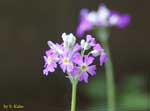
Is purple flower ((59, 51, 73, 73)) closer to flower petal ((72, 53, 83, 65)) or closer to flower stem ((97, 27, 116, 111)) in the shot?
flower petal ((72, 53, 83, 65))

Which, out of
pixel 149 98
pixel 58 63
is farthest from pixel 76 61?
pixel 149 98

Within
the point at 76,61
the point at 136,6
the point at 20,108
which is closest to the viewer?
the point at 76,61

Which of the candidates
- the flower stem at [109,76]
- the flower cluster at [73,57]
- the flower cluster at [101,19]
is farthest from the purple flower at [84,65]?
the flower stem at [109,76]

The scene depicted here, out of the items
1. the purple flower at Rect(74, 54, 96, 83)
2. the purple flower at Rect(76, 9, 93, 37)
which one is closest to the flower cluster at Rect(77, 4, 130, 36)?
the purple flower at Rect(76, 9, 93, 37)

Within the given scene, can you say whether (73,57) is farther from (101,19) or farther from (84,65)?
(101,19)

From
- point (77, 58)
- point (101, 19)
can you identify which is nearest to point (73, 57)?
point (77, 58)

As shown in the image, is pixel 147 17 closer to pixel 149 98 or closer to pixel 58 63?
pixel 149 98
